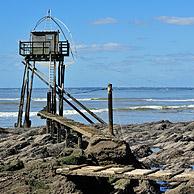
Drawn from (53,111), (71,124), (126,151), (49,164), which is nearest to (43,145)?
(71,124)

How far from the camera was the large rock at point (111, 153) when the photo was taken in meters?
16.0

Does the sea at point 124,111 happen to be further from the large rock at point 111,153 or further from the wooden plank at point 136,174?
the wooden plank at point 136,174

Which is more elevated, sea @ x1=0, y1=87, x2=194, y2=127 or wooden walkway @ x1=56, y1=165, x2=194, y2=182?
wooden walkway @ x1=56, y1=165, x2=194, y2=182

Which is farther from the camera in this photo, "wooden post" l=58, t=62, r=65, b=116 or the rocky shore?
"wooden post" l=58, t=62, r=65, b=116

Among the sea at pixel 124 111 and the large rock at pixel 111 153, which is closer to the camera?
the large rock at pixel 111 153

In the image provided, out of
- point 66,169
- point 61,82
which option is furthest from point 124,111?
point 66,169

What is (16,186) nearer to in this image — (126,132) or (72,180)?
(72,180)

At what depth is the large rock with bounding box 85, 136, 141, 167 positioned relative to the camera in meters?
16.0

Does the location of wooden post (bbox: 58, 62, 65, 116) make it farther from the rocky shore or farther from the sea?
the rocky shore

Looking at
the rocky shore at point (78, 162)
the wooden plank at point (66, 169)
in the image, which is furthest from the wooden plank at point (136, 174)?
the wooden plank at point (66, 169)

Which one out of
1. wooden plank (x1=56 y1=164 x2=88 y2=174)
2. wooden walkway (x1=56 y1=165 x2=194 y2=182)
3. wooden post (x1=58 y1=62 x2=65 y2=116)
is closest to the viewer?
wooden plank (x1=56 y1=164 x2=88 y2=174)

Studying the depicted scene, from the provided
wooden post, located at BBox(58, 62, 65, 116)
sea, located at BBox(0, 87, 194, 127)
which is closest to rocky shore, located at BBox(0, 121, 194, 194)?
sea, located at BBox(0, 87, 194, 127)

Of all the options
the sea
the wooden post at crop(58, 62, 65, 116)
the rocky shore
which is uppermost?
the wooden post at crop(58, 62, 65, 116)

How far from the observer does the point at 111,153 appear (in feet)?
52.7
